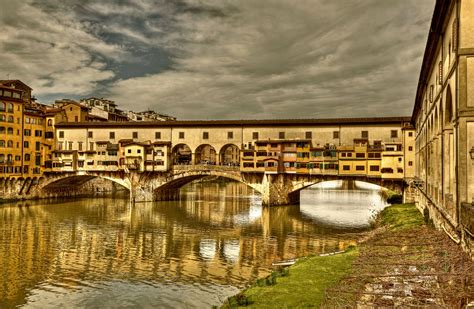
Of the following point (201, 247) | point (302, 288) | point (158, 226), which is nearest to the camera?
point (302, 288)

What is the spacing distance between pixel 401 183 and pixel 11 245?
143ft

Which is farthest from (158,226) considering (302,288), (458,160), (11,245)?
(458,160)

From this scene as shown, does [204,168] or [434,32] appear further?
[204,168]

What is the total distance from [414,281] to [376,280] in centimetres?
211

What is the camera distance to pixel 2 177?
63.0 meters

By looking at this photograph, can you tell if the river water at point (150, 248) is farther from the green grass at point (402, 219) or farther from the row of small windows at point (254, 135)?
the row of small windows at point (254, 135)

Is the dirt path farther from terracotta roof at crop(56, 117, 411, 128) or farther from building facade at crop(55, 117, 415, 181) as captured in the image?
terracotta roof at crop(56, 117, 411, 128)

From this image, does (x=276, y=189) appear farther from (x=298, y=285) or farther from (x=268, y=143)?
(x=298, y=285)

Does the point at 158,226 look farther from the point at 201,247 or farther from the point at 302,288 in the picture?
the point at 302,288

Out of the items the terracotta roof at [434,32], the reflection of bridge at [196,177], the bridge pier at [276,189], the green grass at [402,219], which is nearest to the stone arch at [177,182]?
the reflection of bridge at [196,177]

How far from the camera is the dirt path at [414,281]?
11.2 m

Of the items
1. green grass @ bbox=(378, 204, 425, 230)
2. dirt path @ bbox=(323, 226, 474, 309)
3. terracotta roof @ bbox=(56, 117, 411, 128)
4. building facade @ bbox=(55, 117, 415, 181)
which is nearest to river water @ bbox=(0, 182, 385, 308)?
green grass @ bbox=(378, 204, 425, 230)

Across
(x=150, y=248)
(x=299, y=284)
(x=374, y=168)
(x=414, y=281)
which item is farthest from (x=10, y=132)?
(x=414, y=281)

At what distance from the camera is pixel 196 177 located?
65.9m
